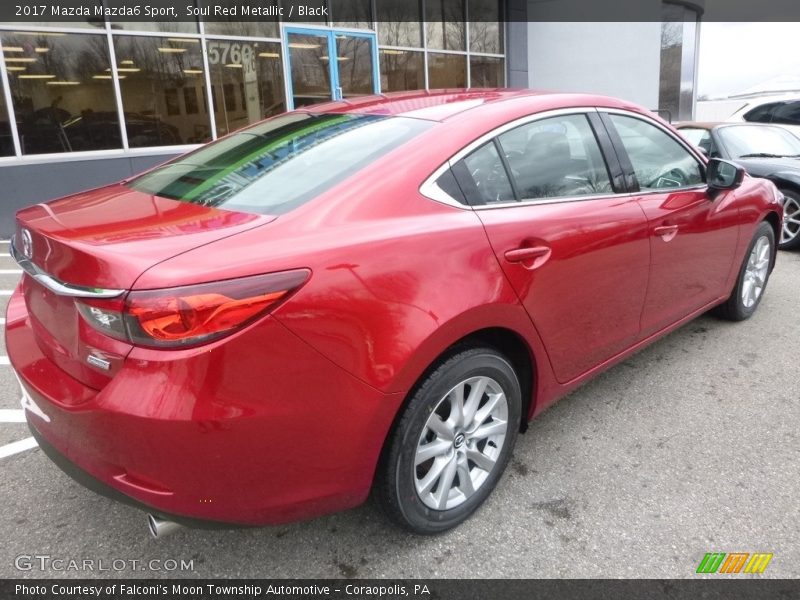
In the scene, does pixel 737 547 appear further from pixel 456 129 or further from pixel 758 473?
pixel 456 129

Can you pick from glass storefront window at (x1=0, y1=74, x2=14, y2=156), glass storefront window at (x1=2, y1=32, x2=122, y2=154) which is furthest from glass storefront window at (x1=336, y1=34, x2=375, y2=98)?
glass storefront window at (x1=0, y1=74, x2=14, y2=156)

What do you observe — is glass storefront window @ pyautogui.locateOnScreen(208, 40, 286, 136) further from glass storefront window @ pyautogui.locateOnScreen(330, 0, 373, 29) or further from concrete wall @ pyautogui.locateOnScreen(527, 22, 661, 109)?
concrete wall @ pyautogui.locateOnScreen(527, 22, 661, 109)

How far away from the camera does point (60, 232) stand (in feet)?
6.20

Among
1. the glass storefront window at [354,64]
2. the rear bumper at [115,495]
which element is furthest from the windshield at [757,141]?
the rear bumper at [115,495]

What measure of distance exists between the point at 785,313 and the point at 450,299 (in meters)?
3.77

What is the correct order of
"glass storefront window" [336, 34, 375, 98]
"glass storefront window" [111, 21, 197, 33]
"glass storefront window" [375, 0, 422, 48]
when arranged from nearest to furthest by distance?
"glass storefront window" [111, 21, 197, 33]
"glass storefront window" [336, 34, 375, 98]
"glass storefront window" [375, 0, 422, 48]

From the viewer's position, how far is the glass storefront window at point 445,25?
1130 cm

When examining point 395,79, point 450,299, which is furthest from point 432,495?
point 395,79

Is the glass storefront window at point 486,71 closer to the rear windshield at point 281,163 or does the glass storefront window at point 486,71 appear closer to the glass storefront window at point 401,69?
the glass storefront window at point 401,69

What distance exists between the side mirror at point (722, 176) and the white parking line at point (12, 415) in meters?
3.87

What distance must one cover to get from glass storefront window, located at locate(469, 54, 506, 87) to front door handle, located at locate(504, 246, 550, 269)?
10.6m

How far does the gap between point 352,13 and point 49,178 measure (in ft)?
17.6

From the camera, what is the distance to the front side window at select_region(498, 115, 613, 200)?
2467 mm

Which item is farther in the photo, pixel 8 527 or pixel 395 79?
pixel 395 79
